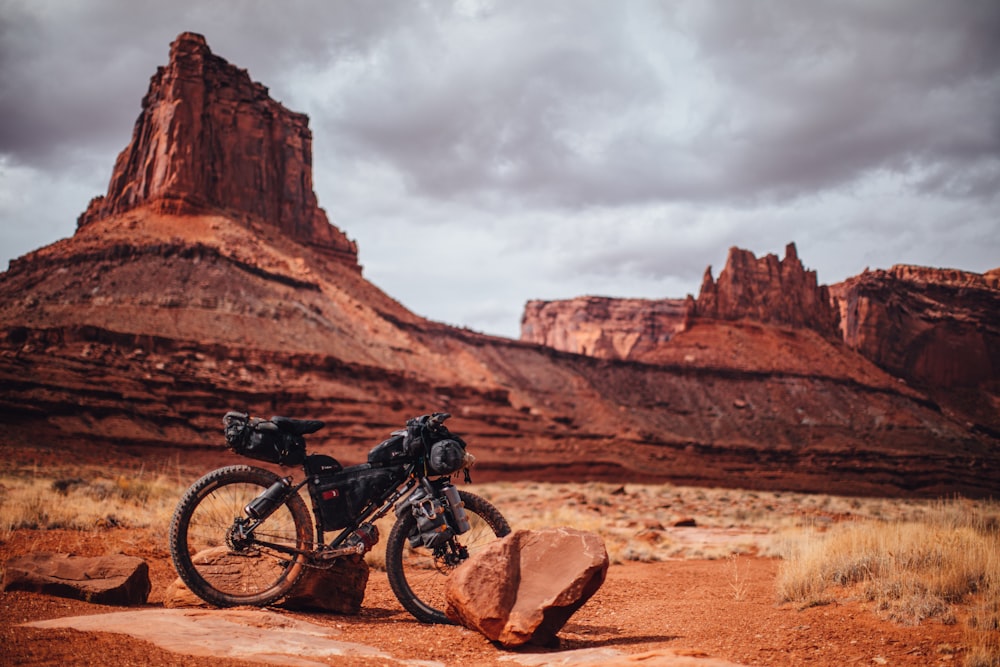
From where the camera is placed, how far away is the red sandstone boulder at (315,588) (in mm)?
6055

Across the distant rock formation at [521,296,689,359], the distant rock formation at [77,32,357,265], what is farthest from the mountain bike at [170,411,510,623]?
the distant rock formation at [521,296,689,359]

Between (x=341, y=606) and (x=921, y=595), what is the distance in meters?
4.81

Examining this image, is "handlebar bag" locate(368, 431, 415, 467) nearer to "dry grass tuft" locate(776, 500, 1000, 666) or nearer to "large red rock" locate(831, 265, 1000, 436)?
"dry grass tuft" locate(776, 500, 1000, 666)

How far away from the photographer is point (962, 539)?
7.79m

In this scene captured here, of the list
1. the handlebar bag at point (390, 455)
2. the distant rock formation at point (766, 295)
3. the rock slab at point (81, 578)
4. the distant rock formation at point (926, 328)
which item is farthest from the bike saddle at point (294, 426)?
the distant rock formation at point (926, 328)

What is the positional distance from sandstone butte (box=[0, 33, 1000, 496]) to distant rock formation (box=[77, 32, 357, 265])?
232 millimetres

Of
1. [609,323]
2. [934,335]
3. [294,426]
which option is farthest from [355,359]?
[609,323]

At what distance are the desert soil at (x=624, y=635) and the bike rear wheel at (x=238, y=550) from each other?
13.7 inches

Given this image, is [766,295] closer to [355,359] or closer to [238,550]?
[355,359]

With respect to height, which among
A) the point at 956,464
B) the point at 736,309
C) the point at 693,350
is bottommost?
the point at 956,464

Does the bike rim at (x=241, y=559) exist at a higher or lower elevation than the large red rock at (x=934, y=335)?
lower

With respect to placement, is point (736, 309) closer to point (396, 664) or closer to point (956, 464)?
point (956, 464)

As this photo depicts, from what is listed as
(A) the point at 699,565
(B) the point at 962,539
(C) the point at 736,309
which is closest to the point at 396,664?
(B) the point at 962,539

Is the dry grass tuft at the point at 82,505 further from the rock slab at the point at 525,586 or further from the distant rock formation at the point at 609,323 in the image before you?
the distant rock formation at the point at 609,323
